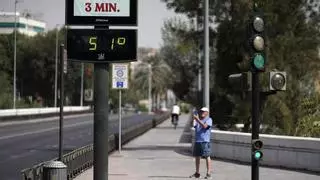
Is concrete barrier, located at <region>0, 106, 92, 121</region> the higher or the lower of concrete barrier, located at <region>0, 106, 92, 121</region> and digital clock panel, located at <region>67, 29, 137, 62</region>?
the lower

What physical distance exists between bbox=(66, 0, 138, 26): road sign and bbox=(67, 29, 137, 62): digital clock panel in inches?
5.8

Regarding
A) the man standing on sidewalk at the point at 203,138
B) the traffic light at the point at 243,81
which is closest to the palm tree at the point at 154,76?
the man standing on sidewalk at the point at 203,138

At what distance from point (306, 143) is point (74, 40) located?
28.0 feet

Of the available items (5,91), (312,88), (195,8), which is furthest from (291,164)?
(5,91)

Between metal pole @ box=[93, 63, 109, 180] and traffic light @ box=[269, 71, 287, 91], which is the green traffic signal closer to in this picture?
traffic light @ box=[269, 71, 287, 91]

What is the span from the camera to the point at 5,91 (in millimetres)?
81500

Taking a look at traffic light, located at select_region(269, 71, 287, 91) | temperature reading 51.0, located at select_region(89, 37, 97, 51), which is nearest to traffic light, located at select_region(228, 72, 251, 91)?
traffic light, located at select_region(269, 71, 287, 91)

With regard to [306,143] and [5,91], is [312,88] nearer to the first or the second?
[306,143]

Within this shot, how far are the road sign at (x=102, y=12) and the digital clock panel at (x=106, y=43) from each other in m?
A: 0.15

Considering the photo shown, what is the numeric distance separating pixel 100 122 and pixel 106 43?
1.24 metres

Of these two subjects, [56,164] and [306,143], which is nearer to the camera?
[56,164]

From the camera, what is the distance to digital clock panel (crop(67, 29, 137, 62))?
11.3m

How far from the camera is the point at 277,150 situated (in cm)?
1930

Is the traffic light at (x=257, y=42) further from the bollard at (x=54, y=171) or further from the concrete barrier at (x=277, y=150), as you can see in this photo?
the concrete barrier at (x=277, y=150)
